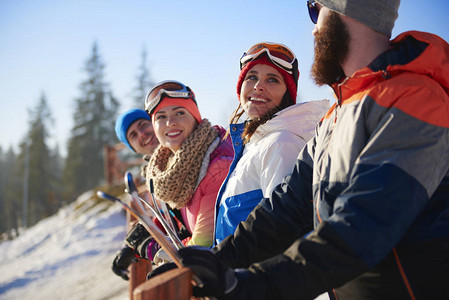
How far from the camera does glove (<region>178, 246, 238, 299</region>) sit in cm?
104

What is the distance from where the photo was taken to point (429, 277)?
1.14 m

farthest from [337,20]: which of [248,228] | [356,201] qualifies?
[248,228]

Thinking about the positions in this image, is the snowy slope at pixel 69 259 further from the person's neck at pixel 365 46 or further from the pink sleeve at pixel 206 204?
the person's neck at pixel 365 46

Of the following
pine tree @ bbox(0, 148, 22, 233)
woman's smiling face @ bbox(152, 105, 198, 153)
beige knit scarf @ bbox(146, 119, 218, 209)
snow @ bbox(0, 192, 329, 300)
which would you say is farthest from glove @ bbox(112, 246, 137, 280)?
pine tree @ bbox(0, 148, 22, 233)

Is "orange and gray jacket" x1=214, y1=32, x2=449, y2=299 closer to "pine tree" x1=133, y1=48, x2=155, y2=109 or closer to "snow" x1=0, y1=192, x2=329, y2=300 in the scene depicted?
"snow" x1=0, y1=192, x2=329, y2=300

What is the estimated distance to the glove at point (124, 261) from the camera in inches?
126

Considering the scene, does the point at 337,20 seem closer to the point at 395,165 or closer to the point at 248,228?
the point at 395,165

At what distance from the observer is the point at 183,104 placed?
3.10 meters

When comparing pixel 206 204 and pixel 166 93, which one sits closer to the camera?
pixel 206 204

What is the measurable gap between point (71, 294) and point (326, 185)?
6.90 m

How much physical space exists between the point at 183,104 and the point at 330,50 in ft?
5.98

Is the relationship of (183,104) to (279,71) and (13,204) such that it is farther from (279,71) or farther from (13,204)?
(13,204)

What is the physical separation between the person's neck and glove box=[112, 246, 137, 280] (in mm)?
2702

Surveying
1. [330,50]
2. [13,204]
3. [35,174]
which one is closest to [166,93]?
[330,50]
